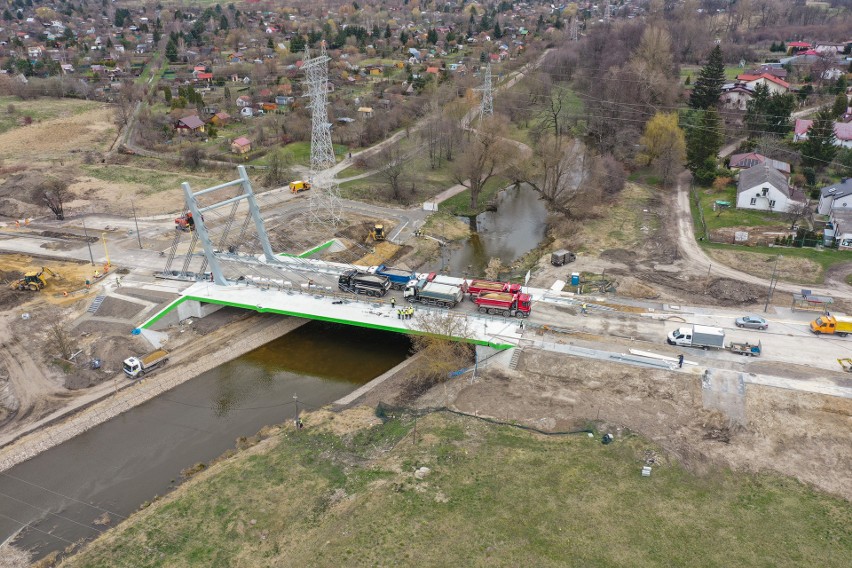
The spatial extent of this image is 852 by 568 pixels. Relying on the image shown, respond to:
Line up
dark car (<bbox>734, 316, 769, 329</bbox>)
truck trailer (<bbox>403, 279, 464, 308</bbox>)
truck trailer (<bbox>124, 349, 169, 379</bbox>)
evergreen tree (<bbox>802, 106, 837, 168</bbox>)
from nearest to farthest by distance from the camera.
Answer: truck trailer (<bbox>124, 349, 169, 379</bbox>) < dark car (<bbox>734, 316, 769, 329</bbox>) < truck trailer (<bbox>403, 279, 464, 308</bbox>) < evergreen tree (<bbox>802, 106, 837, 168</bbox>)

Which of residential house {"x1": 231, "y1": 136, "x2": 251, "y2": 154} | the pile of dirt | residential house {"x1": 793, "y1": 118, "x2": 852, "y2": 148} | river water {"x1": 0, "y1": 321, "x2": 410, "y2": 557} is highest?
residential house {"x1": 793, "y1": 118, "x2": 852, "y2": 148}

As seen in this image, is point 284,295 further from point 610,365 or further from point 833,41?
point 833,41

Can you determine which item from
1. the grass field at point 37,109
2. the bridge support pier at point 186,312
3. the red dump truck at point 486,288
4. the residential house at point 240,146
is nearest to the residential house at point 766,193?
the red dump truck at point 486,288

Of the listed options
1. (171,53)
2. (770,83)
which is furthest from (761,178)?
(171,53)

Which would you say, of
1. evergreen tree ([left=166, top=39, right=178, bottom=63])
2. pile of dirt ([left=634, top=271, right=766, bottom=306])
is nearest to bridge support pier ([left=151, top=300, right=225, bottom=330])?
pile of dirt ([left=634, top=271, right=766, bottom=306])

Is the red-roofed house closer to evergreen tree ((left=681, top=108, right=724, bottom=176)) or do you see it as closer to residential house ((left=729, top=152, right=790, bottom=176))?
evergreen tree ((left=681, top=108, right=724, bottom=176))

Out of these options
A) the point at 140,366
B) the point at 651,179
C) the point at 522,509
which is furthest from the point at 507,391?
the point at 651,179
